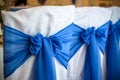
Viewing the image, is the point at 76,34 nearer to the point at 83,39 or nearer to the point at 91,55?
the point at 83,39

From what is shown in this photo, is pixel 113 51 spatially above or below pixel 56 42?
below

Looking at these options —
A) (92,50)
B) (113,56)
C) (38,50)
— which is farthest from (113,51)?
(38,50)

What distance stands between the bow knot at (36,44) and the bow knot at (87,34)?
1.15 feet

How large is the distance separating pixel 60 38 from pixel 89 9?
0.35 metres

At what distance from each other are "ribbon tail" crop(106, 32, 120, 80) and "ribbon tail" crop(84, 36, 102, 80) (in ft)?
0.46

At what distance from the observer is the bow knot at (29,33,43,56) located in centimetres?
111

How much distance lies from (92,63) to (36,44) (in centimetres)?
47

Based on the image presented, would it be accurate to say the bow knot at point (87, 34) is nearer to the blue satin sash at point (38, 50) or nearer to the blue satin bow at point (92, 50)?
the blue satin bow at point (92, 50)

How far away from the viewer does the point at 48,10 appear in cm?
115

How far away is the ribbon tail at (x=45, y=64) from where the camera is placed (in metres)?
1.13

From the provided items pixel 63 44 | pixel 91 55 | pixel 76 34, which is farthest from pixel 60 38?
pixel 91 55

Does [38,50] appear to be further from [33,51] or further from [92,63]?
[92,63]

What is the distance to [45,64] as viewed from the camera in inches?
44.4

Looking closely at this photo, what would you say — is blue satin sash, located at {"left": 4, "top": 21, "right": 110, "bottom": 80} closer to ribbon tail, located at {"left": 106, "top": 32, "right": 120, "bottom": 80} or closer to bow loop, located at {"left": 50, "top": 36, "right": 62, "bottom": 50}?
bow loop, located at {"left": 50, "top": 36, "right": 62, "bottom": 50}
